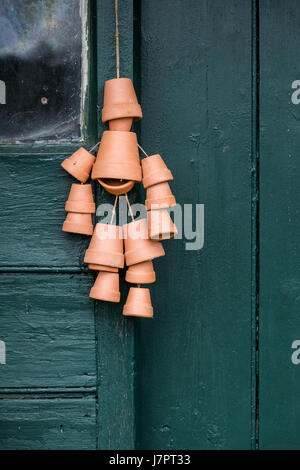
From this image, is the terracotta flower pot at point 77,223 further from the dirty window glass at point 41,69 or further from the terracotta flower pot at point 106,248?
the dirty window glass at point 41,69

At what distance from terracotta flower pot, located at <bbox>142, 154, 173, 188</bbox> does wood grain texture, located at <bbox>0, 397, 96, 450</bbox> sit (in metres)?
0.59

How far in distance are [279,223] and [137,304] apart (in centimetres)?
49

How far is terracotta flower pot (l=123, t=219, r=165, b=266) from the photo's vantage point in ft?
3.81

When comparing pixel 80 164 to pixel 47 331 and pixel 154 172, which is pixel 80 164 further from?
pixel 47 331

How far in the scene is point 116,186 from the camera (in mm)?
1154

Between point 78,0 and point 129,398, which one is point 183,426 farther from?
point 78,0

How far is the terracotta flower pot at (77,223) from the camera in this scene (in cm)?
118

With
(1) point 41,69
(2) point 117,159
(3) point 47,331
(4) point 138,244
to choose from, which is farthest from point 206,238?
(1) point 41,69

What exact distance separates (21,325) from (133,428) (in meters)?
0.40

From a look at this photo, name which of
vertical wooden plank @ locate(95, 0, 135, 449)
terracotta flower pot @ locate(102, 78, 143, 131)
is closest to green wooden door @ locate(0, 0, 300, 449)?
vertical wooden plank @ locate(95, 0, 135, 449)

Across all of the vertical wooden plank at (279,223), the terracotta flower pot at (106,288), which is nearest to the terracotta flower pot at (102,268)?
the terracotta flower pot at (106,288)

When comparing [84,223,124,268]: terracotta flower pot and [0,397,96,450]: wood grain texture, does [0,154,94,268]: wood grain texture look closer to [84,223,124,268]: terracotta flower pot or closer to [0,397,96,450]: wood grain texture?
[84,223,124,268]: terracotta flower pot

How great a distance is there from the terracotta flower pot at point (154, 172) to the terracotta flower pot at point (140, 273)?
197 mm

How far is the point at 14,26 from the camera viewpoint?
124 centimetres
